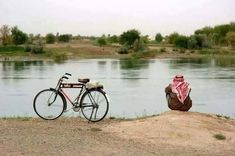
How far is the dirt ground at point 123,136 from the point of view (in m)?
8.66

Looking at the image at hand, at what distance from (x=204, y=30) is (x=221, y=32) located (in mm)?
7683

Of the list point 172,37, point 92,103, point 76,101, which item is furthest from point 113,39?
point 92,103

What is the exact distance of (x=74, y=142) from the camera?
9.07m

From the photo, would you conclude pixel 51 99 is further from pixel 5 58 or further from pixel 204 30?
pixel 204 30

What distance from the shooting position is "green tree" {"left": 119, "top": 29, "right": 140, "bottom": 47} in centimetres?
11494

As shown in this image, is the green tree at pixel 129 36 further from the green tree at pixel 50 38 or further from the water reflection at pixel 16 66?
the water reflection at pixel 16 66

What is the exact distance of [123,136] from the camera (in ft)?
31.8

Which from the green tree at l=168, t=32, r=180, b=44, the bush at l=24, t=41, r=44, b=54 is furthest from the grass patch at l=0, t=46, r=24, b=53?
the green tree at l=168, t=32, r=180, b=44

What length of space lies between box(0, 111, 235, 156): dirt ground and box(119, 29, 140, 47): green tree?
103898 mm

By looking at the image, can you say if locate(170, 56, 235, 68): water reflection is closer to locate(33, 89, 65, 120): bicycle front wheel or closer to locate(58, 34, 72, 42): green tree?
locate(33, 89, 65, 120): bicycle front wheel

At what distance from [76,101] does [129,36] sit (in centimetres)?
10448

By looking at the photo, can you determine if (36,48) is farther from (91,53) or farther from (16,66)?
(16,66)

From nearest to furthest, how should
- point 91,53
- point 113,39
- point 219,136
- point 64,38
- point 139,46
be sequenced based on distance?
point 219,136
point 91,53
point 139,46
point 64,38
point 113,39

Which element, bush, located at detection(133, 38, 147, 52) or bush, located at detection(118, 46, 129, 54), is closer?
bush, located at detection(118, 46, 129, 54)
